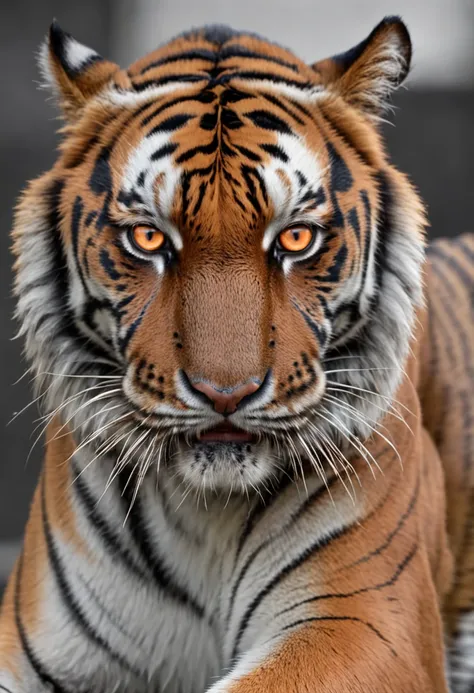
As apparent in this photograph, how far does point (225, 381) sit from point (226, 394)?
0.02m

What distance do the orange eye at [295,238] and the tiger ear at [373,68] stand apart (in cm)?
29

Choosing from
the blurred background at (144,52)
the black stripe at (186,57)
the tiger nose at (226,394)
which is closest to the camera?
the tiger nose at (226,394)

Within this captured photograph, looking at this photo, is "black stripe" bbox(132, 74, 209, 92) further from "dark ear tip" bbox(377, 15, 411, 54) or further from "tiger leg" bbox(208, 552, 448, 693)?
"tiger leg" bbox(208, 552, 448, 693)

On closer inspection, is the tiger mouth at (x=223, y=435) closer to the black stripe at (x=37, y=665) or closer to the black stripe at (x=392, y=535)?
the black stripe at (x=392, y=535)

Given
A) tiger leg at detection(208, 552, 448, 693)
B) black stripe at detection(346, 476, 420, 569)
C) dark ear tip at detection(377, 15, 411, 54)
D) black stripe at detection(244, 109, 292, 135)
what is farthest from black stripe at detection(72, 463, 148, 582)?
dark ear tip at detection(377, 15, 411, 54)

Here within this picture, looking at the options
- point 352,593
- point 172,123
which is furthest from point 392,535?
point 172,123

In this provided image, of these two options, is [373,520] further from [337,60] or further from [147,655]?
[337,60]

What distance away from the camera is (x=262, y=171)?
5.47 feet

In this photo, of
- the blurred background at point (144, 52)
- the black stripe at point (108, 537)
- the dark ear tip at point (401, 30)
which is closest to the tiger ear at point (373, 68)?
the dark ear tip at point (401, 30)

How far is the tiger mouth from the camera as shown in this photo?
161cm

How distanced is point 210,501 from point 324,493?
186mm

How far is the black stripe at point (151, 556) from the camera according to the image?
1897 millimetres

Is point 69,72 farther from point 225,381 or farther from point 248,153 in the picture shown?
point 225,381

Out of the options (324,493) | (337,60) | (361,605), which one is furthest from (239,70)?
(361,605)
